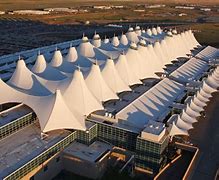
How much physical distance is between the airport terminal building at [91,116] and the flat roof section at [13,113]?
38mm

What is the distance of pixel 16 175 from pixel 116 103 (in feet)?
53.1

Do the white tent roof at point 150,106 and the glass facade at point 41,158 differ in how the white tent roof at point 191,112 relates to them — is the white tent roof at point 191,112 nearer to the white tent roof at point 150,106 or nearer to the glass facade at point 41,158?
the white tent roof at point 150,106

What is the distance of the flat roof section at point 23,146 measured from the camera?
26859 mm

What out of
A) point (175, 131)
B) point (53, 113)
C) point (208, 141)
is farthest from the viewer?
point (208, 141)

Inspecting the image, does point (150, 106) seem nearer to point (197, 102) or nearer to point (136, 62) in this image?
point (197, 102)

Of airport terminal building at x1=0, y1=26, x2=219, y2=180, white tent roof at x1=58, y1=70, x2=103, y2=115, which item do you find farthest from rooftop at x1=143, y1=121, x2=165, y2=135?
white tent roof at x1=58, y1=70, x2=103, y2=115

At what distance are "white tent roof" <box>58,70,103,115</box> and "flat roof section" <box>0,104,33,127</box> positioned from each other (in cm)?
422

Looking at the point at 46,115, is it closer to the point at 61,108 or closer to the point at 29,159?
the point at 61,108

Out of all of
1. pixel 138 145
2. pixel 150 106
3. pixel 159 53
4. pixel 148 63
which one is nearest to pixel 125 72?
pixel 148 63

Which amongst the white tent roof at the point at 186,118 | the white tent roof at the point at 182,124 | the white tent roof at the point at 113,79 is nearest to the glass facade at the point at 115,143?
the white tent roof at the point at 182,124

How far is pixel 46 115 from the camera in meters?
31.5

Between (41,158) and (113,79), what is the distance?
15723 millimetres

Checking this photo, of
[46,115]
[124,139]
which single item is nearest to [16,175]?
[46,115]

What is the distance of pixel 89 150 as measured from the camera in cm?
3173
